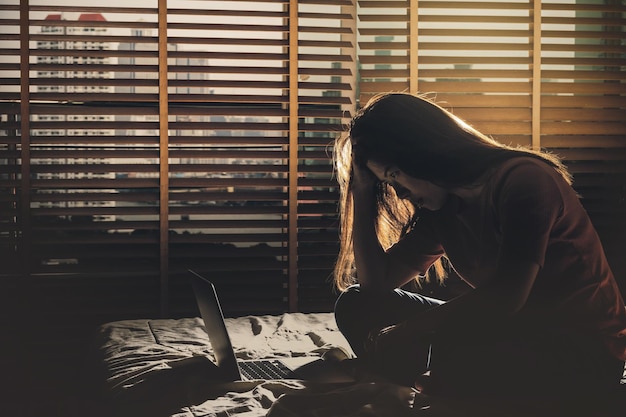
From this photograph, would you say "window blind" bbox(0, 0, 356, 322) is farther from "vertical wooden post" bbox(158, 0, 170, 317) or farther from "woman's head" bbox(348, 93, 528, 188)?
"woman's head" bbox(348, 93, 528, 188)

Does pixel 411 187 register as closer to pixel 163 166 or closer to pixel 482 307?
pixel 482 307

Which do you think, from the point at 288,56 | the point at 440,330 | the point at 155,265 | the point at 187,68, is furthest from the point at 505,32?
the point at 440,330

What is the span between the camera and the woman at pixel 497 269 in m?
1.46

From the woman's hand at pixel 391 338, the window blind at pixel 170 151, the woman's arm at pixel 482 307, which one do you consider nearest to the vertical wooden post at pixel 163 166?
the window blind at pixel 170 151

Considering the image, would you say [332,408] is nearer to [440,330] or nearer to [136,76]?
[440,330]

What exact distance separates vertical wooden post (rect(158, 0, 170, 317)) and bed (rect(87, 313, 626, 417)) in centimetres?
118

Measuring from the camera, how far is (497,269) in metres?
1.47

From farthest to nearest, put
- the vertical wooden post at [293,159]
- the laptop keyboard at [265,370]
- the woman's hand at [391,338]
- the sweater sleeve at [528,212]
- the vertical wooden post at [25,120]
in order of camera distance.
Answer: the vertical wooden post at [293,159], the vertical wooden post at [25,120], the laptop keyboard at [265,370], the woman's hand at [391,338], the sweater sleeve at [528,212]

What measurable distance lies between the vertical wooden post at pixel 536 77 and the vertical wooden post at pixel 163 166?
71.1 inches

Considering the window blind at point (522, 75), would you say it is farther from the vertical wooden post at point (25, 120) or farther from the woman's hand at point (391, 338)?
the woman's hand at point (391, 338)

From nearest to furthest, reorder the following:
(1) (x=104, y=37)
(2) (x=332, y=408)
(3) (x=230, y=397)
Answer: (2) (x=332, y=408) < (3) (x=230, y=397) < (1) (x=104, y=37)

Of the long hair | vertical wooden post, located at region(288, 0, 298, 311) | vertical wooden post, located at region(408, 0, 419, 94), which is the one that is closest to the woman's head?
the long hair

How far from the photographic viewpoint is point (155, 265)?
3.62 m

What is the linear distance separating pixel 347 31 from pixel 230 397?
240 cm
